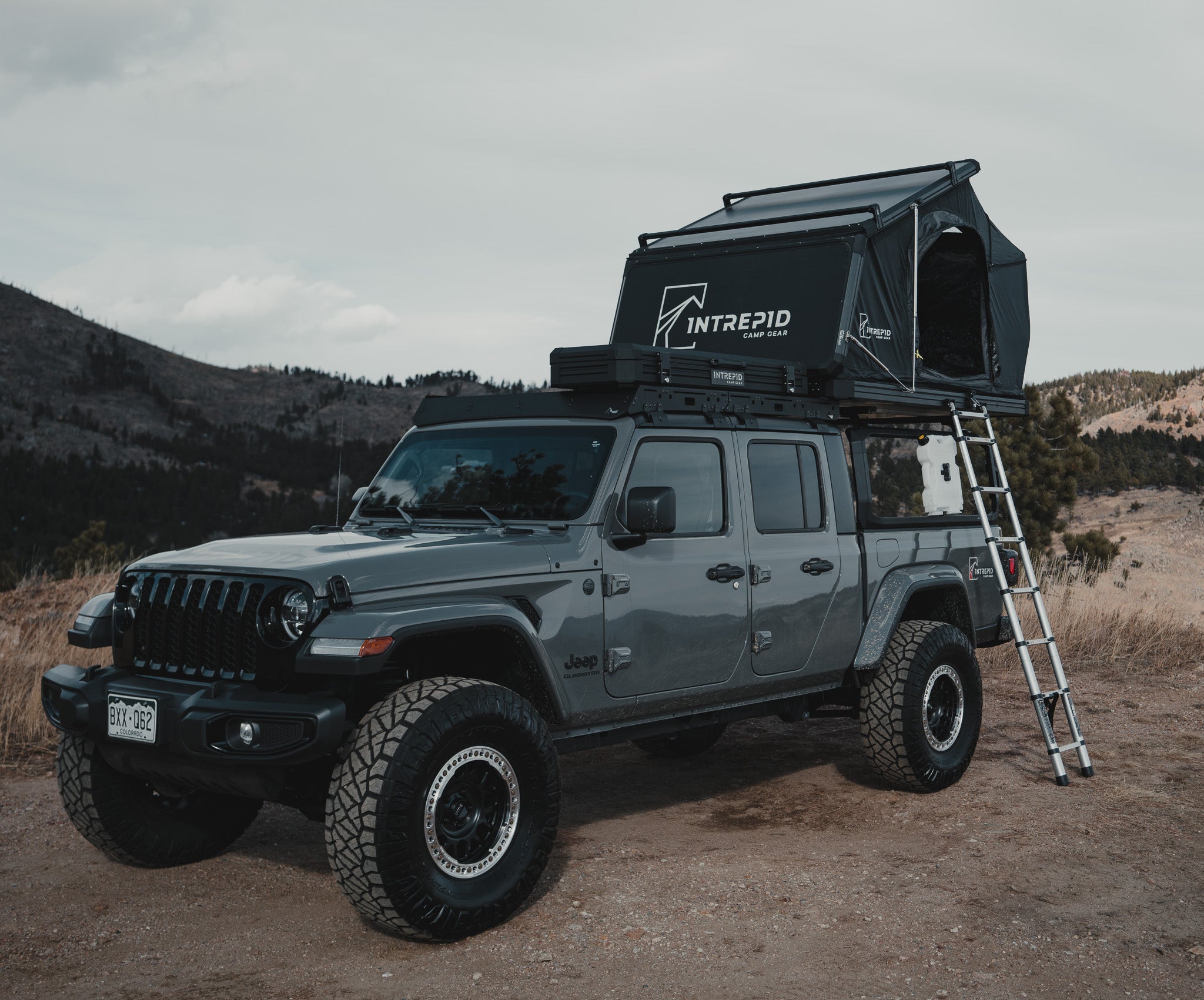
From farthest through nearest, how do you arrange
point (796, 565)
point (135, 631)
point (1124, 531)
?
point (1124, 531), point (796, 565), point (135, 631)

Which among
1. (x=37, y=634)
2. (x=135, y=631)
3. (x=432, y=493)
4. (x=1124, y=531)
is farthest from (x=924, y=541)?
(x=1124, y=531)

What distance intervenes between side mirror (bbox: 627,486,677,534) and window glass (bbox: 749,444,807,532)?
109 cm

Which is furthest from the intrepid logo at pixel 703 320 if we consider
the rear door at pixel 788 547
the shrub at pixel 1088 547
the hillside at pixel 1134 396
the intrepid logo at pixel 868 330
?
the hillside at pixel 1134 396

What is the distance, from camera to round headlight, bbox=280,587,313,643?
4.60 m

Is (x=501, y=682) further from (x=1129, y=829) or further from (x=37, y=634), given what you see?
(x=37, y=634)

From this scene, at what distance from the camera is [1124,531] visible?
133 feet

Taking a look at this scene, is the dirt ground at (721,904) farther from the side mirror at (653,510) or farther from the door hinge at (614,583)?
the side mirror at (653,510)

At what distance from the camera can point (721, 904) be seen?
503 cm

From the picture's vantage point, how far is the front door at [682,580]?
5.46 m

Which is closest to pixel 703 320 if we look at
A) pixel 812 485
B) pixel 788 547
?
pixel 812 485

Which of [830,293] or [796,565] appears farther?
[830,293]

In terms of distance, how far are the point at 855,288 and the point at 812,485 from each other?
4.62 ft

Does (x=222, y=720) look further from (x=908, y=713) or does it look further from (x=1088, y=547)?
(x=1088, y=547)

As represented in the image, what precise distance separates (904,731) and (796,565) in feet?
4.07
